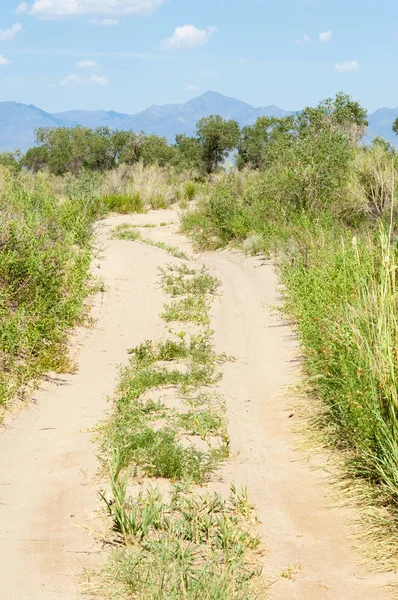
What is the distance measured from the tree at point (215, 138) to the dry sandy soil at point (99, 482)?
37033 mm

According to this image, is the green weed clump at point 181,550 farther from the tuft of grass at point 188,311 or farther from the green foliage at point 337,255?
the tuft of grass at point 188,311

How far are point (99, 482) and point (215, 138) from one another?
43.8 m

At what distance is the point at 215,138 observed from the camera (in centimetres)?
4753

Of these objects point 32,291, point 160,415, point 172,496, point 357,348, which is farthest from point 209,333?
point 172,496

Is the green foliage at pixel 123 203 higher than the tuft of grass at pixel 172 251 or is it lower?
higher

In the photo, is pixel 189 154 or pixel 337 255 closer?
pixel 337 255

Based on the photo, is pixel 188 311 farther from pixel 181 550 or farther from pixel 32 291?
pixel 181 550

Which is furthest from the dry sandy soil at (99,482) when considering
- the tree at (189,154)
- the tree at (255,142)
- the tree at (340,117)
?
the tree at (189,154)

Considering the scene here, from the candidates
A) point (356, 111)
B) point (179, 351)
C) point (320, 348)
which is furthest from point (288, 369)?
point (356, 111)

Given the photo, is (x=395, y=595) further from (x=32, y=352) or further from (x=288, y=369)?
(x=32, y=352)

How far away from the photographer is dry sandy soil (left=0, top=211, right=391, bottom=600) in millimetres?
4137

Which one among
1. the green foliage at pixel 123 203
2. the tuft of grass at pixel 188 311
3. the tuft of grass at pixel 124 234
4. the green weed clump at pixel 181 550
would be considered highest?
the green foliage at pixel 123 203

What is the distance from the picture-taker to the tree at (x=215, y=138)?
155 ft

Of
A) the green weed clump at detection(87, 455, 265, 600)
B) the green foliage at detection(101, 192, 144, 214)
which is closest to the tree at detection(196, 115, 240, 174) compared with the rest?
the green foliage at detection(101, 192, 144, 214)
